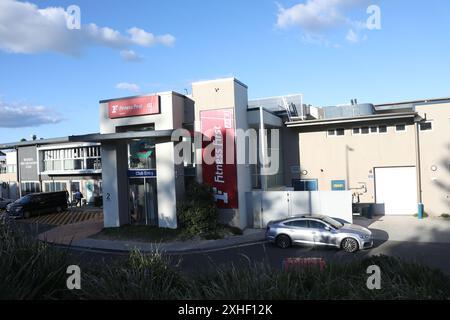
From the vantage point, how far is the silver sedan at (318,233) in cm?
1650

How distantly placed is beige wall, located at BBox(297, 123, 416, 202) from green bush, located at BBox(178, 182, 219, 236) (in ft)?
30.3

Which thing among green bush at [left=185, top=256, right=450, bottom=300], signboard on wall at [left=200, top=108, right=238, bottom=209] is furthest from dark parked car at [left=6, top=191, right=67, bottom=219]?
green bush at [left=185, top=256, right=450, bottom=300]

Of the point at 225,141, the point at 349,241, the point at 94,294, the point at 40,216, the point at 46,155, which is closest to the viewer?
the point at 94,294

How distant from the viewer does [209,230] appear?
19969mm

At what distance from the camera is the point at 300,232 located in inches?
679

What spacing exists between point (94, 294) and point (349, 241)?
12657mm

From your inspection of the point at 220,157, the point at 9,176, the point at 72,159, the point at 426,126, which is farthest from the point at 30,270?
the point at 9,176

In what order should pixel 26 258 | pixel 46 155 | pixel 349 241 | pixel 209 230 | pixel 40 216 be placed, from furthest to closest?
1. pixel 46 155
2. pixel 40 216
3. pixel 209 230
4. pixel 349 241
5. pixel 26 258

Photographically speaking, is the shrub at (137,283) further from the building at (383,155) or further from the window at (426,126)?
the window at (426,126)

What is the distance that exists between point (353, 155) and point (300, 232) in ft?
34.7

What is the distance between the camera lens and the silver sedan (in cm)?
1650

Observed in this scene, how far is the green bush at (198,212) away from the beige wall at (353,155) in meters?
9.24
